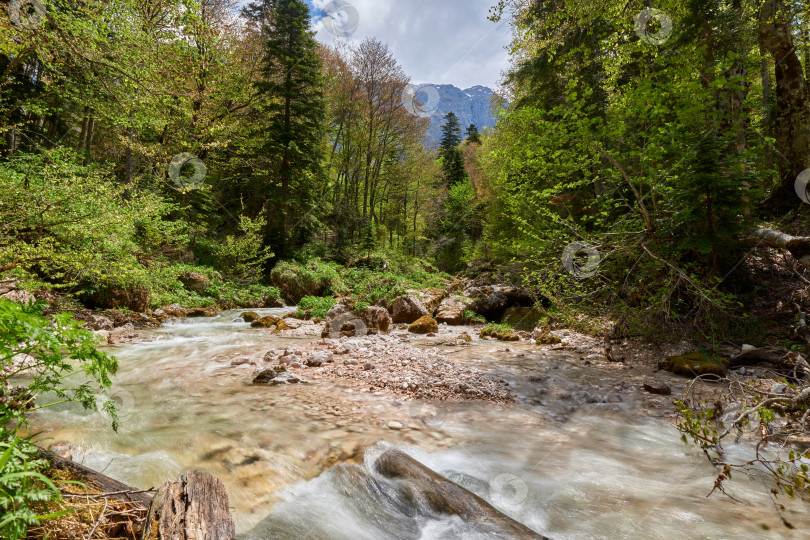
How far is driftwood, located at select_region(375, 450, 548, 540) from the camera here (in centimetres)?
219

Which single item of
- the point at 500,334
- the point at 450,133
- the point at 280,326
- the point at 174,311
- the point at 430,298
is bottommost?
the point at 174,311

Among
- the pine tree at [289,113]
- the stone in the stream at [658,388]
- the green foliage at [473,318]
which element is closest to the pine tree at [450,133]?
the pine tree at [289,113]

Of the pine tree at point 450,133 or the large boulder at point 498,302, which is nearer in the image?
the large boulder at point 498,302

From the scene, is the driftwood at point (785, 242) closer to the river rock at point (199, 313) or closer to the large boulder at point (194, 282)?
the river rock at point (199, 313)

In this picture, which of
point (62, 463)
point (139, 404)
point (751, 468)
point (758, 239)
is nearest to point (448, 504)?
point (62, 463)

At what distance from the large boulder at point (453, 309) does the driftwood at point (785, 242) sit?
758 centimetres

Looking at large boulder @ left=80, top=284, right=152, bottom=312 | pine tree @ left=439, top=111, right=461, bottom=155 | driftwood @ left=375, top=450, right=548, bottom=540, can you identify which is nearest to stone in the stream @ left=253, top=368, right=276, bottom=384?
driftwood @ left=375, top=450, right=548, bottom=540

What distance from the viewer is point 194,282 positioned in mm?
13164

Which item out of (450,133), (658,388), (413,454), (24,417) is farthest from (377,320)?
(450,133)

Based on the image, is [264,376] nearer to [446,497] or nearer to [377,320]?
Result: [446,497]

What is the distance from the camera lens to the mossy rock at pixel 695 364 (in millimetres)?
4543

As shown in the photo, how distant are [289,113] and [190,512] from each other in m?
19.1

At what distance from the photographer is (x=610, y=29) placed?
9.55m

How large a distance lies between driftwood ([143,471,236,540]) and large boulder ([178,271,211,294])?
13.1m
